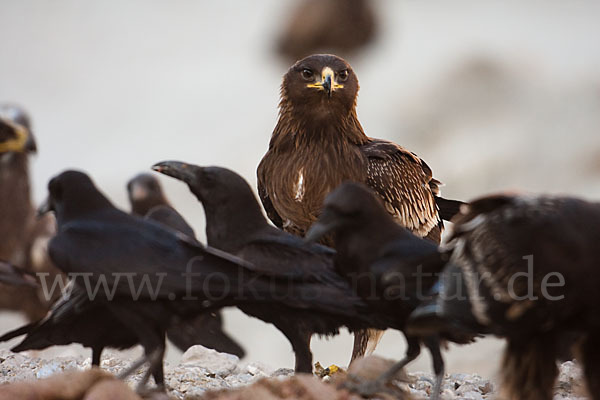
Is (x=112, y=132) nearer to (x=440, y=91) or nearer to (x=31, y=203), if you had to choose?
(x=440, y=91)

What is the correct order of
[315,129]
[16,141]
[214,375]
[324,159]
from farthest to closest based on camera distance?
1. [16,141]
2. [315,129]
3. [324,159]
4. [214,375]

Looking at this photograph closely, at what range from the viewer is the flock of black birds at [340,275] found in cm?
326

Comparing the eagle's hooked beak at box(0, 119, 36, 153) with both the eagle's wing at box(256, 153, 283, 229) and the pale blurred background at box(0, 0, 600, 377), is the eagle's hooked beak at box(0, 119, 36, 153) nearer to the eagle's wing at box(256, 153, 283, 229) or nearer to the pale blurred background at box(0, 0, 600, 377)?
the eagle's wing at box(256, 153, 283, 229)

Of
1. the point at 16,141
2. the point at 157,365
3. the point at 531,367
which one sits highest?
the point at 16,141

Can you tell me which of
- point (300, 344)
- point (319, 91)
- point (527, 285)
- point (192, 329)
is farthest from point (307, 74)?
point (527, 285)

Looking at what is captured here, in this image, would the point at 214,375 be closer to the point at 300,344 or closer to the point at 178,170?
the point at 300,344

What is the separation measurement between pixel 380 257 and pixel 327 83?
6.21 ft

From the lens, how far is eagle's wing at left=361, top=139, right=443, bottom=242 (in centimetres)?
548

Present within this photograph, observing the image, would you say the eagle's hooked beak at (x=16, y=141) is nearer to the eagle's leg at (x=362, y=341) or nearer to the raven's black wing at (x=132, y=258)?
the raven's black wing at (x=132, y=258)

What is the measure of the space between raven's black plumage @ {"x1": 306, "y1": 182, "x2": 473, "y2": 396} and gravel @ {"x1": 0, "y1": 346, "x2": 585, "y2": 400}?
0.57 metres

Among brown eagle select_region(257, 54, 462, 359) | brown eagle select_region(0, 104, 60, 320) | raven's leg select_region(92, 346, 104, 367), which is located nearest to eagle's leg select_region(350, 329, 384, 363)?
brown eagle select_region(257, 54, 462, 359)

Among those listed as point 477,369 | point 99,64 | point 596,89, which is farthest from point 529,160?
point 99,64

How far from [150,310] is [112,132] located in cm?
1519

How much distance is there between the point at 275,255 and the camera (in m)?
4.06
